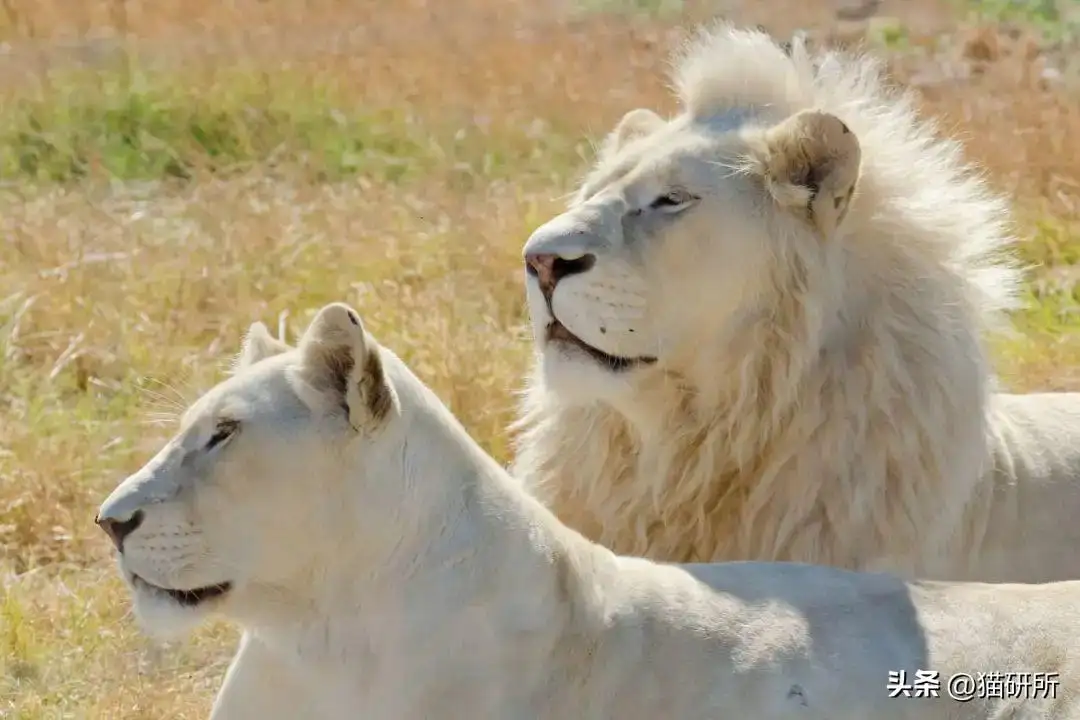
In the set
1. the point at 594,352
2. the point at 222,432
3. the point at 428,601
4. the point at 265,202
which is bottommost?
the point at 265,202

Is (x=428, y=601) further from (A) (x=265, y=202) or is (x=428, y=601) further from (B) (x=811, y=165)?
(A) (x=265, y=202)

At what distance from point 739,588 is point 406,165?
5.95m

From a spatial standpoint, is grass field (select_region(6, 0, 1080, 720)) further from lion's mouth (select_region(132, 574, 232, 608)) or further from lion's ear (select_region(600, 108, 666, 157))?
lion's mouth (select_region(132, 574, 232, 608))

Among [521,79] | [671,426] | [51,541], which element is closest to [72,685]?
[51,541]

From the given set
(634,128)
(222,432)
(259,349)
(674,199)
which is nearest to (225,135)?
(634,128)

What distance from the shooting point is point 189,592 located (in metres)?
2.72

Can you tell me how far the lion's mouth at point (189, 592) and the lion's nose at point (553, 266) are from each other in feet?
3.06

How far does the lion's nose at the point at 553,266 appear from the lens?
333cm

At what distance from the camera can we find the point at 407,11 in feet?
41.1

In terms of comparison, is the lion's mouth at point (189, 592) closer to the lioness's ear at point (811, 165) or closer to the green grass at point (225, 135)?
the lioness's ear at point (811, 165)

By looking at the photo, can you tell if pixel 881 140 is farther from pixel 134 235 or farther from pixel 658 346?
pixel 134 235

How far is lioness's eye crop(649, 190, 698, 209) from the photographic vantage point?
11.5 ft

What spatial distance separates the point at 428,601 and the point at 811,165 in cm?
128

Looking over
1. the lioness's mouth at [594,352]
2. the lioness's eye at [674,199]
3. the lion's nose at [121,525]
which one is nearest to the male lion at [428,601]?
the lion's nose at [121,525]
